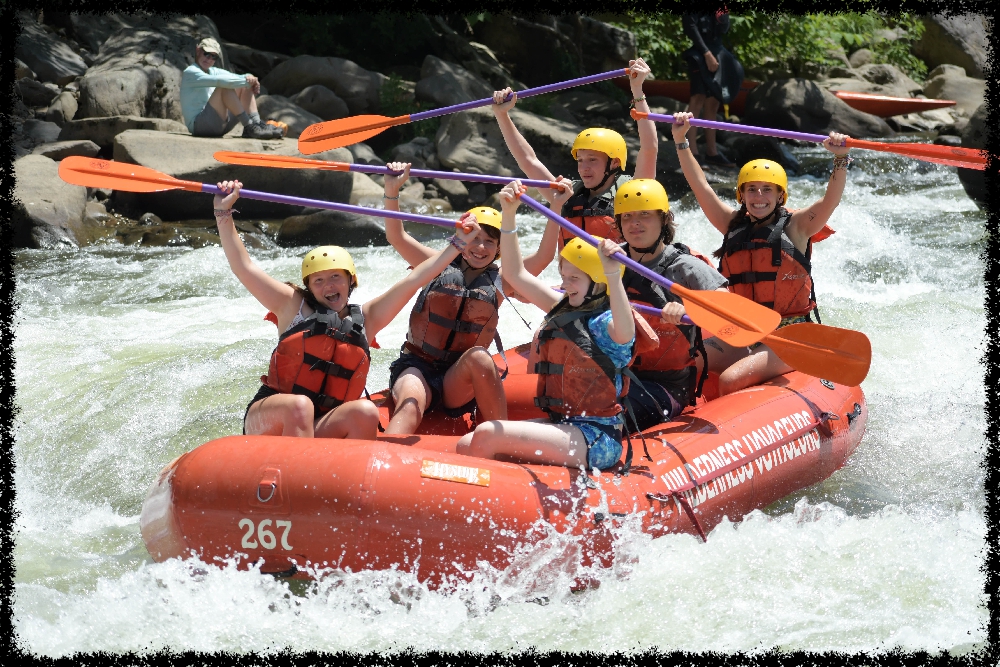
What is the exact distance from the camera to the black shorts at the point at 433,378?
445 cm

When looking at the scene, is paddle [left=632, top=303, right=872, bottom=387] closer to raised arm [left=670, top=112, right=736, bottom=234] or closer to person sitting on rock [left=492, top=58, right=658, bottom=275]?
person sitting on rock [left=492, top=58, right=658, bottom=275]

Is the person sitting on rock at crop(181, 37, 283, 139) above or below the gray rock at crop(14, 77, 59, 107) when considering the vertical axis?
above

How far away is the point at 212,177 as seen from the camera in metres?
9.31

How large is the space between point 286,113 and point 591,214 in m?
6.89

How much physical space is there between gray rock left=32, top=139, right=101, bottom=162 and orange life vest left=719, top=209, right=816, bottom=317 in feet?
22.4

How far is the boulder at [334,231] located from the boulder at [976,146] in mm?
5559

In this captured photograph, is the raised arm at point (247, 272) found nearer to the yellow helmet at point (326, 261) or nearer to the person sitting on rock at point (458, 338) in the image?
the yellow helmet at point (326, 261)

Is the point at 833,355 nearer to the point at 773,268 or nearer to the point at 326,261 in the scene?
the point at 773,268

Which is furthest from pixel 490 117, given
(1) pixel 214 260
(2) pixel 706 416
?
(2) pixel 706 416

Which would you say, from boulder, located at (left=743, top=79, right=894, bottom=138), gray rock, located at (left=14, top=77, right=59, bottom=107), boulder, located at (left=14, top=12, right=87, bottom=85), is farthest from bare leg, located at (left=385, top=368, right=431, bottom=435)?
boulder, located at (left=743, top=79, right=894, bottom=138)

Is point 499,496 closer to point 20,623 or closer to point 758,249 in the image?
point 20,623

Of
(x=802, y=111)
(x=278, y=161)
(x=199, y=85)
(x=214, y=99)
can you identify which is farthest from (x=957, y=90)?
(x=278, y=161)

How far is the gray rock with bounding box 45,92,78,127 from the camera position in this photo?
10610mm

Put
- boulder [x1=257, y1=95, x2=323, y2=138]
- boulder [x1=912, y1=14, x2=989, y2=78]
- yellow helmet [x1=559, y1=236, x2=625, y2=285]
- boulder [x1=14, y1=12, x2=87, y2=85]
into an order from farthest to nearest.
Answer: boulder [x1=912, y1=14, x2=989, y2=78]
boulder [x1=14, y1=12, x2=87, y2=85]
boulder [x1=257, y1=95, x2=323, y2=138]
yellow helmet [x1=559, y1=236, x2=625, y2=285]
